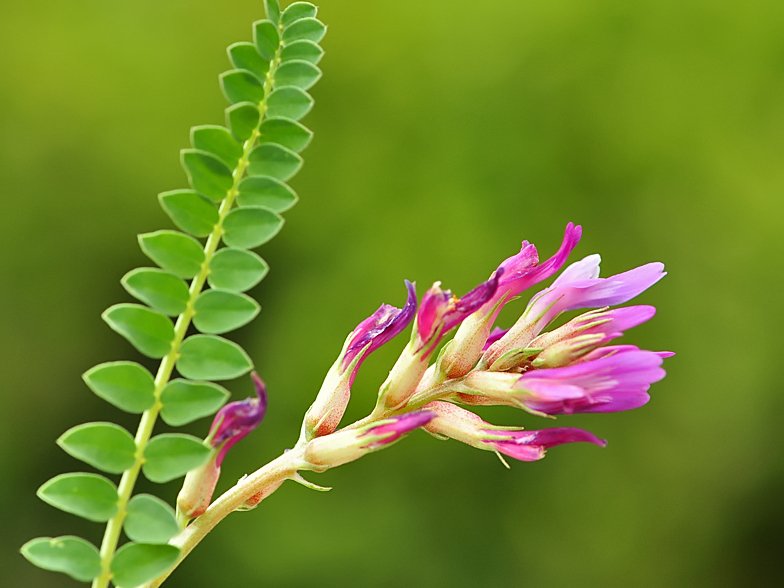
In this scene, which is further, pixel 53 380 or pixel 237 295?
pixel 53 380

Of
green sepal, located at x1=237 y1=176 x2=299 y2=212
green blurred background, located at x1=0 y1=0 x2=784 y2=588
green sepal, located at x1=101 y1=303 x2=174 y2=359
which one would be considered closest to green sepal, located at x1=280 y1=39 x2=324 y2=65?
green sepal, located at x1=237 y1=176 x2=299 y2=212

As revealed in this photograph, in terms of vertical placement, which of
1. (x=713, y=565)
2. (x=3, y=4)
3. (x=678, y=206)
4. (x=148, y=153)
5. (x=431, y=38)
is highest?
(x=3, y=4)

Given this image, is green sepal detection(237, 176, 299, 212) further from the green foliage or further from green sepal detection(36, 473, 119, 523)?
green sepal detection(36, 473, 119, 523)

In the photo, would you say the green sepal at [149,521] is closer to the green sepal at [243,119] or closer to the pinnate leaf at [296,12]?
the green sepal at [243,119]

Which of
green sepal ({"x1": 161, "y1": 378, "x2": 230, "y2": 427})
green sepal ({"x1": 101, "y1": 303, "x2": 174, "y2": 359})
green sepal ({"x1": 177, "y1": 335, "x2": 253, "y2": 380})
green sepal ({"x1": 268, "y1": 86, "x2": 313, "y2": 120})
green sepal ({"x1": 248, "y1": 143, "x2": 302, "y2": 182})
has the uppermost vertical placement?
green sepal ({"x1": 268, "y1": 86, "x2": 313, "y2": 120})

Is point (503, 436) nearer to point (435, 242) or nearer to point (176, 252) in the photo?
point (176, 252)

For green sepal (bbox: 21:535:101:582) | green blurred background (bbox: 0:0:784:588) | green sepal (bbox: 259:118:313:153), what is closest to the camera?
green sepal (bbox: 21:535:101:582)

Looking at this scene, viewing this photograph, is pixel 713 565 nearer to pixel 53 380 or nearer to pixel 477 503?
pixel 477 503

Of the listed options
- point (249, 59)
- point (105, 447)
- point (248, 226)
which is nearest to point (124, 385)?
point (105, 447)

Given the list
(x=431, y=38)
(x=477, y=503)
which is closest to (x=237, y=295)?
(x=477, y=503)
